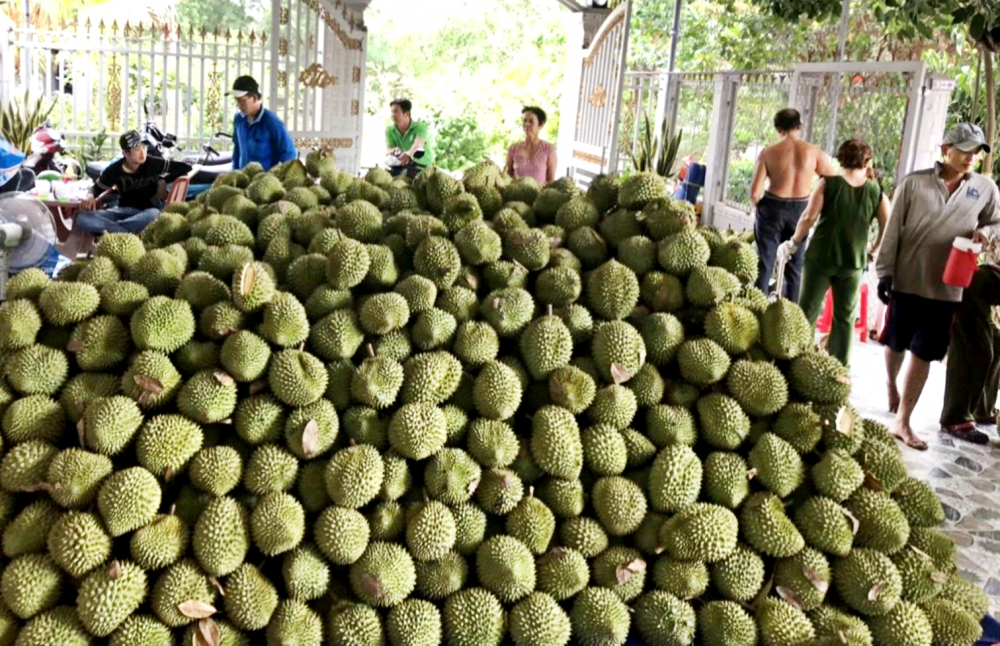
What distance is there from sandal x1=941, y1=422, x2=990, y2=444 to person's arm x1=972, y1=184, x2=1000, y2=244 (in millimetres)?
1037

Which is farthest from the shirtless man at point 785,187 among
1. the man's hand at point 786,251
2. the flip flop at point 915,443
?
the flip flop at point 915,443

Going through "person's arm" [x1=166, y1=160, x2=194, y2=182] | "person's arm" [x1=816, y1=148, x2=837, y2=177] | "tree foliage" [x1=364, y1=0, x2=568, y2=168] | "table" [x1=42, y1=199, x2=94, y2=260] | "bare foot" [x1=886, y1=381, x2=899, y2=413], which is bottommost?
"bare foot" [x1=886, y1=381, x2=899, y2=413]

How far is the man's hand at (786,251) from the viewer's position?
584 centimetres

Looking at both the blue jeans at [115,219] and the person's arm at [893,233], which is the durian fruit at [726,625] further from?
the blue jeans at [115,219]

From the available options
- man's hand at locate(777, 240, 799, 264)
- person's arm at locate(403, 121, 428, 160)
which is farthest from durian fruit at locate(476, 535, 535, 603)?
person's arm at locate(403, 121, 428, 160)

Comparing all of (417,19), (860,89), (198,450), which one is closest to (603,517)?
(198,450)

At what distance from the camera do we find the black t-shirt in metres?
6.45

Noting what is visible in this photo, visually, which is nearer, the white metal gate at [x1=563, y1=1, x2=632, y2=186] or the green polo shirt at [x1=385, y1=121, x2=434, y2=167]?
the green polo shirt at [x1=385, y1=121, x2=434, y2=167]

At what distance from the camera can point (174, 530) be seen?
1.64 m

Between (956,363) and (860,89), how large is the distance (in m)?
3.01

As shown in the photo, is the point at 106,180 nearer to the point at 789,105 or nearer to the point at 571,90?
the point at 789,105

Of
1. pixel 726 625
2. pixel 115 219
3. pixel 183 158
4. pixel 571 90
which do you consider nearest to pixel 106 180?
pixel 115 219

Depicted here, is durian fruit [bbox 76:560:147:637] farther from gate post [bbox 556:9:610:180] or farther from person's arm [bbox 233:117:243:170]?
gate post [bbox 556:9:610:180]

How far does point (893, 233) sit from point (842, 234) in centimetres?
41
